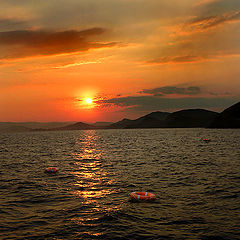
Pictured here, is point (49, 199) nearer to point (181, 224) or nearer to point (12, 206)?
point (12, 206)

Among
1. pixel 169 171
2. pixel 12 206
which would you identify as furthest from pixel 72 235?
pixel 169 171

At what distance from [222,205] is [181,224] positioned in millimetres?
5229

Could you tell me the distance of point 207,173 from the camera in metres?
31.4

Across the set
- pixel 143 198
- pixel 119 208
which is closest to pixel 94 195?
pixel 119 208

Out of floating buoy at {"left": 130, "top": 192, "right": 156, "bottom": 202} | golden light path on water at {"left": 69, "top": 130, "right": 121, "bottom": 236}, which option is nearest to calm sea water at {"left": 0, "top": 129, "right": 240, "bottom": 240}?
golden light path on water at {"left": 69, "top": 130, "right": 121, "bottom": 236}

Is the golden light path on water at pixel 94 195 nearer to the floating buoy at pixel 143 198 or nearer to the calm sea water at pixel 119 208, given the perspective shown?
the calm sea water at pixel 119 208

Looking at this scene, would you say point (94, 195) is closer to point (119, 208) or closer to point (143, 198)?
point (119, 208)

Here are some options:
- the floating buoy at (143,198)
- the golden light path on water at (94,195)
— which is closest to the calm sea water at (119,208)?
the golden light path on water at (94,195)

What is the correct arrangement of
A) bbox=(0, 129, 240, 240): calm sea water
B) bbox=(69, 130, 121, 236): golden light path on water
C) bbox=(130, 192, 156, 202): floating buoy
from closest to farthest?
bbox=(0, 129, 240, 240): calm sea water < bbox=(69, 130, 121, 236): golden light path on water < bbox=(130, 192, 156, 202): floating buoy

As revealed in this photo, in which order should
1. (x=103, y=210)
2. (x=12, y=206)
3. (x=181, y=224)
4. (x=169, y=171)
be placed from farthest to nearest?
(x=169, y=171) → (x=12, y=206) → (x=103, y=210) → (x=181, y=224)

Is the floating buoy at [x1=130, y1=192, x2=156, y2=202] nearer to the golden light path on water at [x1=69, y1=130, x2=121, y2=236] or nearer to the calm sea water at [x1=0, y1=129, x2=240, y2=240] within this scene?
the calm sea water at [x1=0, y1=129, x2=240, y2=240]

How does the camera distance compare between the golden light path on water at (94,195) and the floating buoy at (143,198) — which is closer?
the golden light path on water at (94,195)

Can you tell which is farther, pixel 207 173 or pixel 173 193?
pixel 207 173

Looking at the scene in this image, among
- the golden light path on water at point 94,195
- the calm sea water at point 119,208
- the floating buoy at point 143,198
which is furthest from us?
the floating buoy at point 143,198
